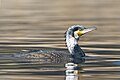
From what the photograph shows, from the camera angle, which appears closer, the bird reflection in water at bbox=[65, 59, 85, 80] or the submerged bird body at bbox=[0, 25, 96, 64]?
the bird reflection in water at bbox=[65, 59, 85, 80]

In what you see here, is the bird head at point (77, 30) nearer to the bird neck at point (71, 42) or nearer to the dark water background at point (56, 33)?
the bird neck at point (71, 42)

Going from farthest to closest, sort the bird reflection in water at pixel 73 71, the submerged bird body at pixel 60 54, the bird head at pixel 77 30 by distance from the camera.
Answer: the bird head at pixel 77 30, the submerged bird body at pixel 60 54, the bird reflection in water at pixel 73 71

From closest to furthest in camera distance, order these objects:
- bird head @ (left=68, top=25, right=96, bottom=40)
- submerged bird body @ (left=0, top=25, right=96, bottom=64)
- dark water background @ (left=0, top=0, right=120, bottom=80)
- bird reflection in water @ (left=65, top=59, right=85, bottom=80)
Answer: bird reflection in water @ (left=65, top=59, right=85, bottom=80), dark water background @ (left=0, top=0, right=120, bottom=80), submerged bird body @ (left=0, top=25, right=96, bottom=64), bird head @ (left=68, top=25, right=96, bottom=40)

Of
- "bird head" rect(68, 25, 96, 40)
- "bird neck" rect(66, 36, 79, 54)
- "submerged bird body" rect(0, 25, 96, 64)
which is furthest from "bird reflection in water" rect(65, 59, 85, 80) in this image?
"bird head" rect(68, 25, 96, 40)

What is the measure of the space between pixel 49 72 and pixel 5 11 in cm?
2121

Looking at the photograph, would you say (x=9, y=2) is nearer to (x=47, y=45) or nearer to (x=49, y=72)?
(x=47, y=45)

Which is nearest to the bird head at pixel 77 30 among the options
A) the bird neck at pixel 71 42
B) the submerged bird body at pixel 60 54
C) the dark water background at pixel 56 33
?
the submerged bird body at pixel 60 54

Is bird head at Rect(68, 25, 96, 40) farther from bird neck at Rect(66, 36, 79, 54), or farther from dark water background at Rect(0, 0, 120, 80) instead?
dark water background at Rect(0, 0, 120, 80)

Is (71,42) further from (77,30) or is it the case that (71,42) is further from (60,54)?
(60,54)

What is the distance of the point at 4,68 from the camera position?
17609mm

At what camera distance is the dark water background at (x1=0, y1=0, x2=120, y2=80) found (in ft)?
55.8

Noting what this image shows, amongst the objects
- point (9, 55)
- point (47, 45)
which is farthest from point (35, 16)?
point (9, 55)

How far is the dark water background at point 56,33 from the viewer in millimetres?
17000

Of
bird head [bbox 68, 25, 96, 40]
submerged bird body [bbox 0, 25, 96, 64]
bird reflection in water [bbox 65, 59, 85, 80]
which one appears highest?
bird head [bbox 68, 25, 96, 40]
